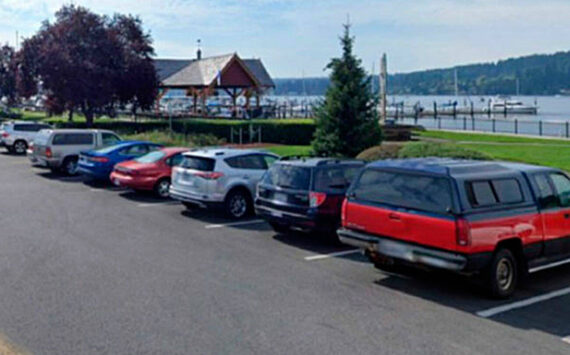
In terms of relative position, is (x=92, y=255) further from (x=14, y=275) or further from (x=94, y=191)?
(x=94, y=191)

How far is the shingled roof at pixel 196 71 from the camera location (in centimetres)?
4984

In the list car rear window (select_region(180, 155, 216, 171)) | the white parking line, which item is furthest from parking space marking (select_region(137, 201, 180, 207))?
the white parking line

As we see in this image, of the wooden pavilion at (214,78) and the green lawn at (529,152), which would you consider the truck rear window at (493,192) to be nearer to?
the green lawn at (529,152)

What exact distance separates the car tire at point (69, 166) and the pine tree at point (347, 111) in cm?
862

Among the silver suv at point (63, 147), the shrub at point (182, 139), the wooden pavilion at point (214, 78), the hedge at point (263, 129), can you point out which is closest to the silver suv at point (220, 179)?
the silver suv at point (63, 147)

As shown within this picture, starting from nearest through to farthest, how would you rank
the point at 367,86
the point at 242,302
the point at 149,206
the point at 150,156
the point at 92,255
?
the point at 242,302 → the point at 92,255 → the point at 149,206 → the point at 150,156 → the point at 367,86

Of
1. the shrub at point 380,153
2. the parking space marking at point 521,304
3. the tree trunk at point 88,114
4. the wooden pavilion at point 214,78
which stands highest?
the wooden pavilion at point 214,78

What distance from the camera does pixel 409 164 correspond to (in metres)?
9.66

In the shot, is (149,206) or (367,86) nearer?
(149,206)

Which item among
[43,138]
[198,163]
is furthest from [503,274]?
[43,138]

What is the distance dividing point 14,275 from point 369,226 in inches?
207

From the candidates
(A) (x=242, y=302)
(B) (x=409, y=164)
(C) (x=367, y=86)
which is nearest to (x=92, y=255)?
(A) (x=242, y=302)

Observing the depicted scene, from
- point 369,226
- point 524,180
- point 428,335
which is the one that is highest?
point 524,180

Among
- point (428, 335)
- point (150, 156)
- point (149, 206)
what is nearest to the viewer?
point (428, 335)
